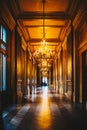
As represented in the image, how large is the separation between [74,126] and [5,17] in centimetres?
661

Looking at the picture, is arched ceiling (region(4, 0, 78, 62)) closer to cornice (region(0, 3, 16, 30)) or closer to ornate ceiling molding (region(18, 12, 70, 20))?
ornate ceiling molding (region(18, 12, 70, 20))

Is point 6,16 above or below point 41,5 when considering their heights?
below

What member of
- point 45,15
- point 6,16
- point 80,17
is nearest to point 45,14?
point 45,15

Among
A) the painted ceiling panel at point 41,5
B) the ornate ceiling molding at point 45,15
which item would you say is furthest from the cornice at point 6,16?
the ornate ceiling molding at point 45,15

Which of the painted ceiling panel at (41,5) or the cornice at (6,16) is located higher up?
the painted ceiling panel at (41,5)

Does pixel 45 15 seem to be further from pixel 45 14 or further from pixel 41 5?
pixel 41 5

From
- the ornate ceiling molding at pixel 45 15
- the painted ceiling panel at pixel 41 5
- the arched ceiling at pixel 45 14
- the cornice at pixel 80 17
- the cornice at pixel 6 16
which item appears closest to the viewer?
the cornice at pixel 6 16

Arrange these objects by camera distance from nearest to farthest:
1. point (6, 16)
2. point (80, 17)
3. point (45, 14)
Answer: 1. point (6, 16)
2. point (80, 17)
3. point (45, 14)

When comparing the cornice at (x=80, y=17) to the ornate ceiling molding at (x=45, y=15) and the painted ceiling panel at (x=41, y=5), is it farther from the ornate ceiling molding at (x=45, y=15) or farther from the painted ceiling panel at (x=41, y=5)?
the ornate ceiling molding at (x=45, y=15)

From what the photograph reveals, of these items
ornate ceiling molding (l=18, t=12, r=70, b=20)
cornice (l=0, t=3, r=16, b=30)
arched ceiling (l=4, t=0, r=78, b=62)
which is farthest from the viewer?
ornate ceiling molding (l=18, t=12, r=70, b=20)

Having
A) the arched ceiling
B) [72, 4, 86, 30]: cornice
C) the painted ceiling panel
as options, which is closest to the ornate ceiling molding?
the arched ceiling

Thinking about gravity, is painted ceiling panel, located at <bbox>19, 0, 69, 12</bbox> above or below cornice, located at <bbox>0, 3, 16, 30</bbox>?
above

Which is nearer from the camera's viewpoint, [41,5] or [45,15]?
[41,5]

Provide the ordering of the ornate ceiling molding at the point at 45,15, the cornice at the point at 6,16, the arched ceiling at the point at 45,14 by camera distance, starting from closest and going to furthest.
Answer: the cornice at the point at 6,16 < the arched ceiling at the point at 45,14 < the ornate ceiling molding at the point at 45,15
